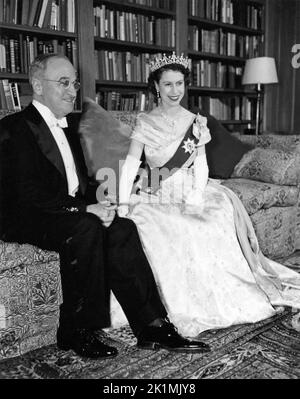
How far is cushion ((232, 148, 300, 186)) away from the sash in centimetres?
84

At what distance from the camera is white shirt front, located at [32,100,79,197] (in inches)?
71.8

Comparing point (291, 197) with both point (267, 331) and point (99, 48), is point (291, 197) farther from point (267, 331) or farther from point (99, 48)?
point (99, 48)

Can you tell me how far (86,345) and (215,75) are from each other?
345cm

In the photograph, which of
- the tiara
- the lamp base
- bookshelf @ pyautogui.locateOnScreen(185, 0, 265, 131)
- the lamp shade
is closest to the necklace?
the tiara

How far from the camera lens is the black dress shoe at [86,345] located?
1.63 meters

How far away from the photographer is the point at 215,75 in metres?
4.41

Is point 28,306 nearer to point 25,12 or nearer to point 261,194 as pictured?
point 261,194

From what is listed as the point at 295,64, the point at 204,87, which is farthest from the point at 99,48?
the point at 295,64

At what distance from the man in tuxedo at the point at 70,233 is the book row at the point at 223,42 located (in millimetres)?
2630

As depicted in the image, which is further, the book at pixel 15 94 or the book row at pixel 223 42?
the book row at pixel 223 42

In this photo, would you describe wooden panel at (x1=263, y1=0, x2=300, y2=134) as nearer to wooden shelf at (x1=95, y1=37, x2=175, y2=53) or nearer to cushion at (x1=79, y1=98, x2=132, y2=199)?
wooden shelf at (x1=95, y1=37, x2=175, y2=53)

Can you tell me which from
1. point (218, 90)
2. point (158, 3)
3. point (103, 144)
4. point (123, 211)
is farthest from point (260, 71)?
point (123, 211)

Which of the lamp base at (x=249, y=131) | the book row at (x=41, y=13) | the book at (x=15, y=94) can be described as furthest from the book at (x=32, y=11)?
the lamp base at (x=249, y=131)

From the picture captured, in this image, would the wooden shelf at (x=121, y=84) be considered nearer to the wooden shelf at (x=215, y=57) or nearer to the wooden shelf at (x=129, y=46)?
the wooden shelf at (x=129, y=46)
